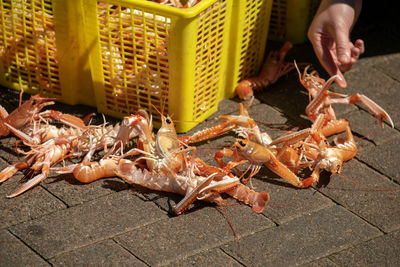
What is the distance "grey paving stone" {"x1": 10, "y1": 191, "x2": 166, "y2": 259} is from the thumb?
1.47 m

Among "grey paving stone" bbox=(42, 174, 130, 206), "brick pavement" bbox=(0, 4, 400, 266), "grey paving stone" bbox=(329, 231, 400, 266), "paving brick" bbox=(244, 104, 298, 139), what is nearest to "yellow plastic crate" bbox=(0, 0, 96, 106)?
"brick pavement" bbox=(0, 4, 400, 266)

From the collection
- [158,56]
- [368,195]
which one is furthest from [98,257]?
[368,195]

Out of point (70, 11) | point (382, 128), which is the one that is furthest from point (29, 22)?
point (382, 128)

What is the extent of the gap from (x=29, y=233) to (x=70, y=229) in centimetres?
20

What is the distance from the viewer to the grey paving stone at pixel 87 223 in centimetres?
319

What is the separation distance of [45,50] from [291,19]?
1885mm

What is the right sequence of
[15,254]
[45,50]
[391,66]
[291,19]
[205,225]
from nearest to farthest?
[15,254]
[205,225]
[45,50]
[391,66]
[291,19]

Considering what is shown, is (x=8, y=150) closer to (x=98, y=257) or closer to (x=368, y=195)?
(x=98, y=257)

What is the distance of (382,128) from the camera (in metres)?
4.20

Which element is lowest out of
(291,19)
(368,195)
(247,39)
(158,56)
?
(368,195)

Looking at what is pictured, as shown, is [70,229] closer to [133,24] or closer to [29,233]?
[29,233]

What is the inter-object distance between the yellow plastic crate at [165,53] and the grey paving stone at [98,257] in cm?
105

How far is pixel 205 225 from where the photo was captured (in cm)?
335

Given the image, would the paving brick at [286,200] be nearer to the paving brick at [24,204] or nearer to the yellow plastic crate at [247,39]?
the yellow plastic crate at [247,39]
